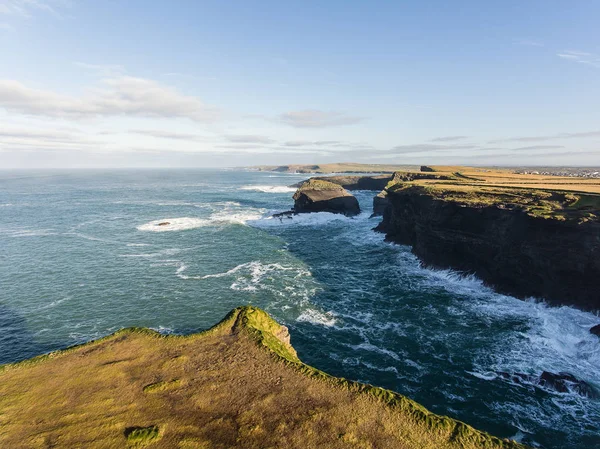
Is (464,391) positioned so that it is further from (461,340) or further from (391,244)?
(391,244)

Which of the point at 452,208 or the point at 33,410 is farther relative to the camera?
the point at 452,208

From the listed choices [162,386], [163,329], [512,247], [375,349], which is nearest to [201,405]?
[162,386]

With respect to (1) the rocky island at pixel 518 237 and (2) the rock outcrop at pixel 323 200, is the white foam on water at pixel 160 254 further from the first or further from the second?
(1) the rocky island at pixel 518 237

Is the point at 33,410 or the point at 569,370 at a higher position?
the point at 33,410

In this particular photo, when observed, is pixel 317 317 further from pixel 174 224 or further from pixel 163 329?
pixel 174 224

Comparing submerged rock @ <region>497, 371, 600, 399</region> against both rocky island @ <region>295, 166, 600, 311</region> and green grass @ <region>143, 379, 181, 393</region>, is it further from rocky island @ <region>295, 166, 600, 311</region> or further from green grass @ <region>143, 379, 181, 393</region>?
green grass @ <region>143, 379, 181, 393</region>

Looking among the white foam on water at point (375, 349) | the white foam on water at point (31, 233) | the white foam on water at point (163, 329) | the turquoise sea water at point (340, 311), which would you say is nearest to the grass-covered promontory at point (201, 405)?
the turquoise sea water at point (340, 311)

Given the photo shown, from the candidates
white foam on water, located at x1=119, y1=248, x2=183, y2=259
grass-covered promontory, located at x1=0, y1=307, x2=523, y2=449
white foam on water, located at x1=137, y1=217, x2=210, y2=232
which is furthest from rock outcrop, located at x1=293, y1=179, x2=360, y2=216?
grass-covered promontory, located at x1=0, y1=307, x2=523, y2=449

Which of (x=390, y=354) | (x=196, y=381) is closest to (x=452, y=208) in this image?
(x=390, y=354)
